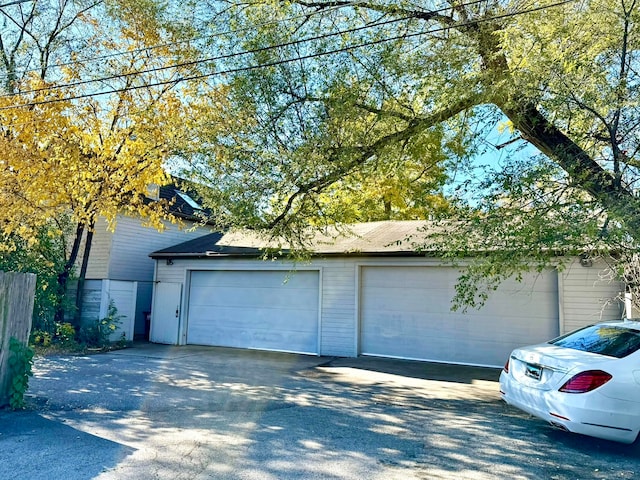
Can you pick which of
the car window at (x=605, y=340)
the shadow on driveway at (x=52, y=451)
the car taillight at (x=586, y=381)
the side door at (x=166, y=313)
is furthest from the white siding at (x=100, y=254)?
the car taillight at (x=586, y=381)

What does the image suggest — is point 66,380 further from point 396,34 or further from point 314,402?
point 396,34

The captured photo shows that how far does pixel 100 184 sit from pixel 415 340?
28.3 ft

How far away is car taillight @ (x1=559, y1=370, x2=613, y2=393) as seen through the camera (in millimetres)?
4555

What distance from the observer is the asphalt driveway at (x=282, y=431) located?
430 centimetres

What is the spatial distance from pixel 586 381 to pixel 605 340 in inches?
34.8

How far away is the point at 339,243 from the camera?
12195 mm

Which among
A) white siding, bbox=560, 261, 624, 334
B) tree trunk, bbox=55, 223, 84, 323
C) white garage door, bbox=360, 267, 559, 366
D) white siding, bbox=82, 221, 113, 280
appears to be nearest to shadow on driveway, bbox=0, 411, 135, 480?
white garage door, bbox=360, 267, 559, 366

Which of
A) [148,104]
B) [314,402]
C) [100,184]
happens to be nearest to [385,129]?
[314,402]

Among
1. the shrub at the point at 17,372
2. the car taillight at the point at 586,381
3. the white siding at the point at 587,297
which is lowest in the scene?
the shrub at the point at 17,372

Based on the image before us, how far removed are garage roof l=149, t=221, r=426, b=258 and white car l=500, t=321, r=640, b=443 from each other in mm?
5289

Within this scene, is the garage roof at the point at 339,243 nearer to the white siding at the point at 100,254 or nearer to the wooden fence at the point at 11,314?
the white siding at the point at 100,254

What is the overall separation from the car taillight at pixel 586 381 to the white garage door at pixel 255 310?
25.7 feet

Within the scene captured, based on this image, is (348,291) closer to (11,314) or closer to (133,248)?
(11,314)

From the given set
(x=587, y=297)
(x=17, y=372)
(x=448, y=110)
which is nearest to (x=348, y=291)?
(x=587, y=297)
